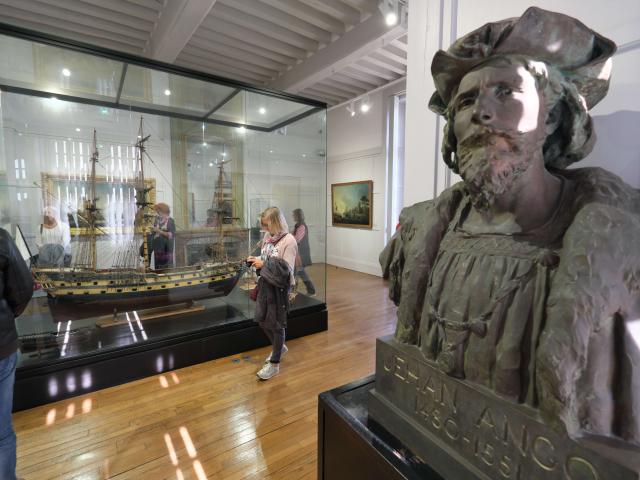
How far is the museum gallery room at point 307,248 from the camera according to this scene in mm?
854

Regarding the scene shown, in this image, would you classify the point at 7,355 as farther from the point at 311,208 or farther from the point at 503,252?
the point at 311,208

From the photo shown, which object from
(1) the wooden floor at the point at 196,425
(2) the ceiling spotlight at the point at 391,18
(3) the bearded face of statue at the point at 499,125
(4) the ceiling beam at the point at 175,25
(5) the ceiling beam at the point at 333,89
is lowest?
(1) the wooden floor at the point at 196,425

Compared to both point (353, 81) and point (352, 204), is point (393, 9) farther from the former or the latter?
→ point (352, 204)

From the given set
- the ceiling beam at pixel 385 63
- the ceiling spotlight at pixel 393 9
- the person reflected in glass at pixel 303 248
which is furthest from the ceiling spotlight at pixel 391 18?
the person reflected in glass at pixel 303 248

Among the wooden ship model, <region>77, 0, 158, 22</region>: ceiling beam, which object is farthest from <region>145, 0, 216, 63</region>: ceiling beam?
the wooden ship model

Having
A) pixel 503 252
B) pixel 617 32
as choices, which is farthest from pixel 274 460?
pixel 617 32

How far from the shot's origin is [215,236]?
452 centimetres

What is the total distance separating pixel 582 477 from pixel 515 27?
1133mm

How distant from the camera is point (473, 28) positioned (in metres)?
1.67

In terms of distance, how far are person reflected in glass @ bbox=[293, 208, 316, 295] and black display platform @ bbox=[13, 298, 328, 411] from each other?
0.98m

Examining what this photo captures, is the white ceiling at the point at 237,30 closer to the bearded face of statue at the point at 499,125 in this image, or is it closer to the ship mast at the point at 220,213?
the ship mast at the point at 220,213

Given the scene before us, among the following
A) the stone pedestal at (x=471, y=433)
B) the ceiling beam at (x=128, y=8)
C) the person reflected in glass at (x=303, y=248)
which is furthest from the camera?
the person reflected in glass at (x=303, y=248)

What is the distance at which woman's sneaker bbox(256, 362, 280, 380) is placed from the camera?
3.19 meters

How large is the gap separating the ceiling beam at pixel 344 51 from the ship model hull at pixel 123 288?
384cm
